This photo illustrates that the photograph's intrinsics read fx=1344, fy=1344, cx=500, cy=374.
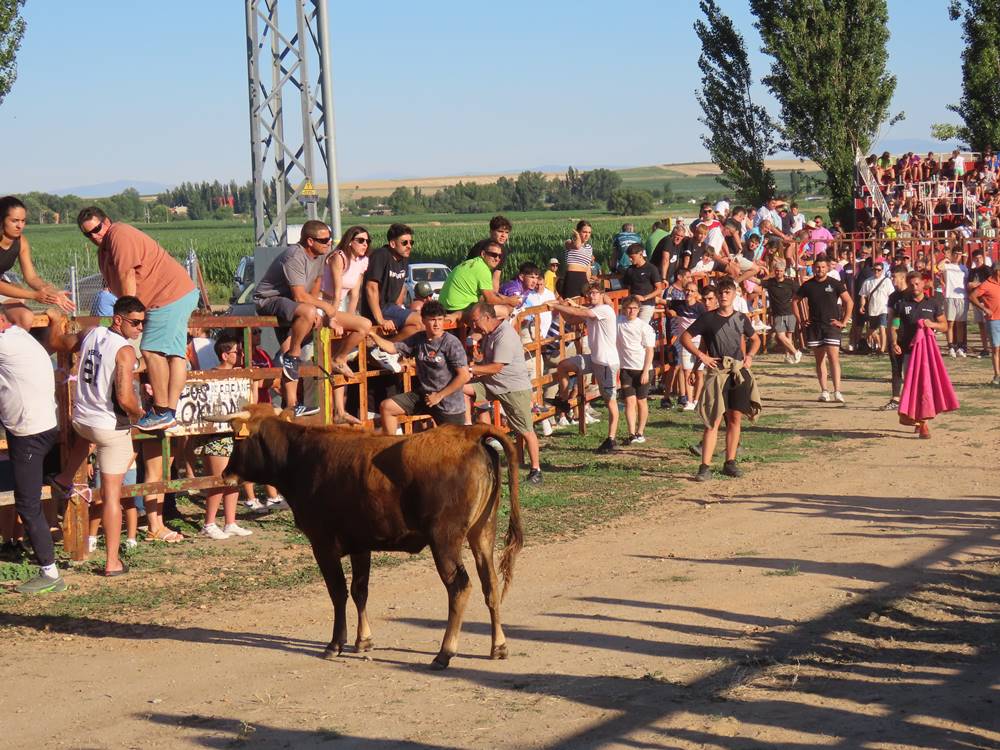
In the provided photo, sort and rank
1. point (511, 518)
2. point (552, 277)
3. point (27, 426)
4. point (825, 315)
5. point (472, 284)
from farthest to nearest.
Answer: point (552, 277), point (825, 315), point (472, 284), point (27, 426), point (511, 518)

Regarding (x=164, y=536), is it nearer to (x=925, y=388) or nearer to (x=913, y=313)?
(x=925, y=388)

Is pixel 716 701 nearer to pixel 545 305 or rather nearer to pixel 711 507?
pixel 711 507

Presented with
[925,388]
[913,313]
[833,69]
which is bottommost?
[925,388]

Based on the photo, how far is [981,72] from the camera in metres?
43.7

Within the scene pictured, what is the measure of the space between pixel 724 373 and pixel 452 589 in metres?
6.67

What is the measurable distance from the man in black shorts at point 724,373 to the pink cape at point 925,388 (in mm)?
3100

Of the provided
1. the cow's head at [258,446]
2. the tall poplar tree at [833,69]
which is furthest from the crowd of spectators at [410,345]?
the tall poplar tree at [833,69]

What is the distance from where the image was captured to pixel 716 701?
704 cm

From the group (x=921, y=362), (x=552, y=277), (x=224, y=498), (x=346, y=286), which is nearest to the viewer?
(x=224, y=498)

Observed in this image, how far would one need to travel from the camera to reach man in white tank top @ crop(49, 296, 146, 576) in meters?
10.2

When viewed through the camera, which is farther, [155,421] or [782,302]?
[782,302]

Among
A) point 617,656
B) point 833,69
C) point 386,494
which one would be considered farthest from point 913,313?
point 833,69

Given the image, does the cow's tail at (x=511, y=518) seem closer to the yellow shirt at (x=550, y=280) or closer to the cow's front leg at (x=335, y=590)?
the cow's front leg at (x=335, y=590)

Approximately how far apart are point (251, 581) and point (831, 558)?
4.53 metres
